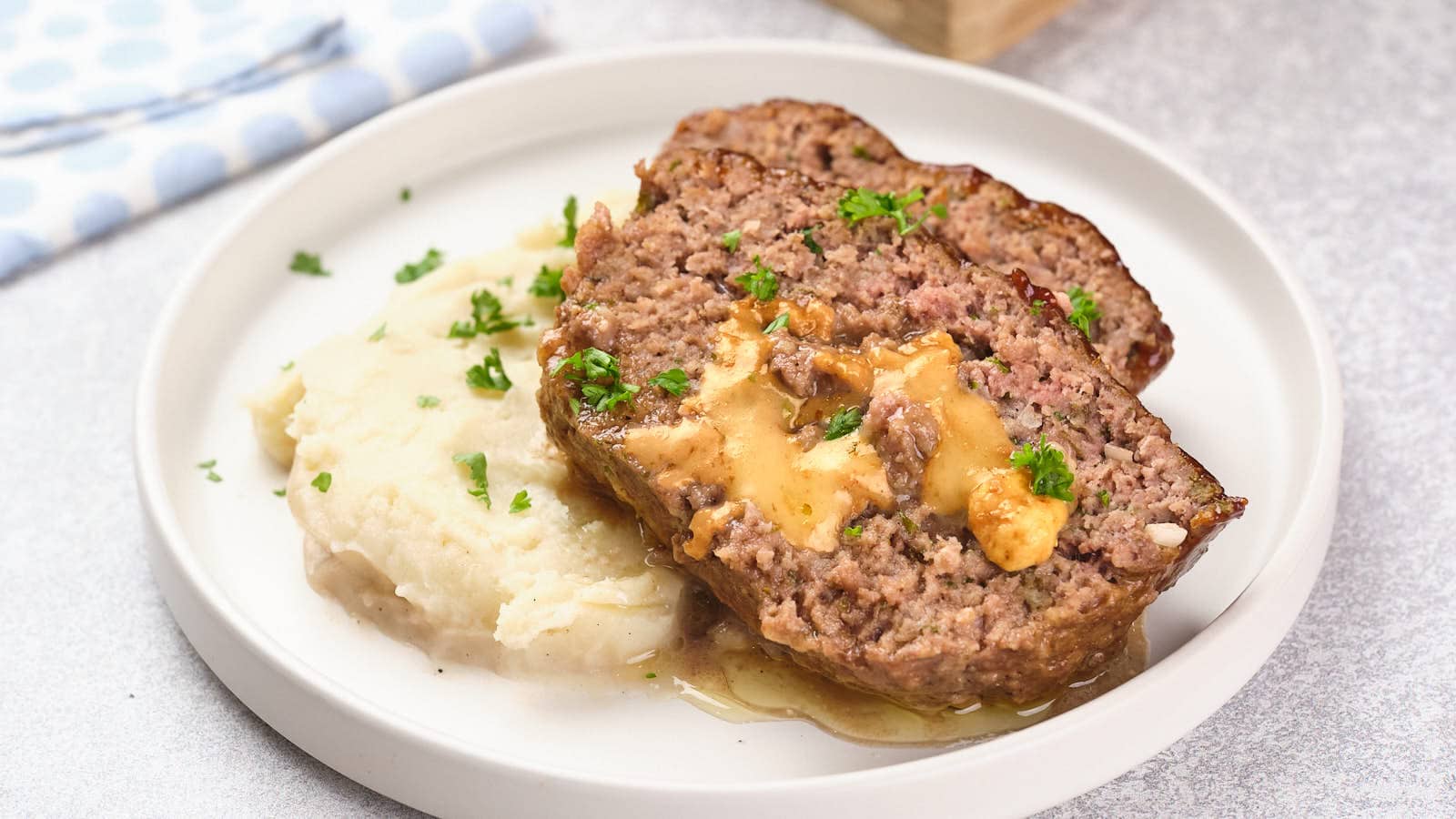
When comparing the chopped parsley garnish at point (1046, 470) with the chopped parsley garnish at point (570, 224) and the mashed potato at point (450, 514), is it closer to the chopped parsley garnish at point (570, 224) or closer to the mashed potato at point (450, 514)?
the mashed potato at point (450, 514)

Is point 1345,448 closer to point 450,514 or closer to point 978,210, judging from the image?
point 978,210

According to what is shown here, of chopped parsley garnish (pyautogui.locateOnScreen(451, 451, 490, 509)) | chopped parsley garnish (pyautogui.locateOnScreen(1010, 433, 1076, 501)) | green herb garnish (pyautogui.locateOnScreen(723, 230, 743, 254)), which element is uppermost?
green herb garnish (pyautogui.locateOnScreen(723, 230, 743, 254))

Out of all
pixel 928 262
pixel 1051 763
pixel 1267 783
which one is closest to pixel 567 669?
pixel 1051 763

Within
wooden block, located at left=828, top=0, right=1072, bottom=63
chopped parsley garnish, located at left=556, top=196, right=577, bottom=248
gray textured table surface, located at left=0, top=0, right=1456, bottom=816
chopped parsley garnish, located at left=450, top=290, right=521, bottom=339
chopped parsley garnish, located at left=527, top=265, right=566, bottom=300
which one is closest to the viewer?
gray textured table surface, located at left=0, top=0, right=1456, bottom=816

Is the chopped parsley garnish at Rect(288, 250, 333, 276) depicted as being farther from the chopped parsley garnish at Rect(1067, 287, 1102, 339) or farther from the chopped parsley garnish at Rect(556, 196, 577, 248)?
the chopped parsley garnish at Rect(1067, 287, 1102, 339)

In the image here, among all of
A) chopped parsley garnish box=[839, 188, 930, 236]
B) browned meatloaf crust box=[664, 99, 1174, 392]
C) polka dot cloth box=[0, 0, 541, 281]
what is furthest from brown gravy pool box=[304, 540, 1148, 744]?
polka dot cloth box=[0, 0, 541, 281]

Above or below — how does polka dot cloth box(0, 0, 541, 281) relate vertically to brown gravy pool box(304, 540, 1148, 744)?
above
